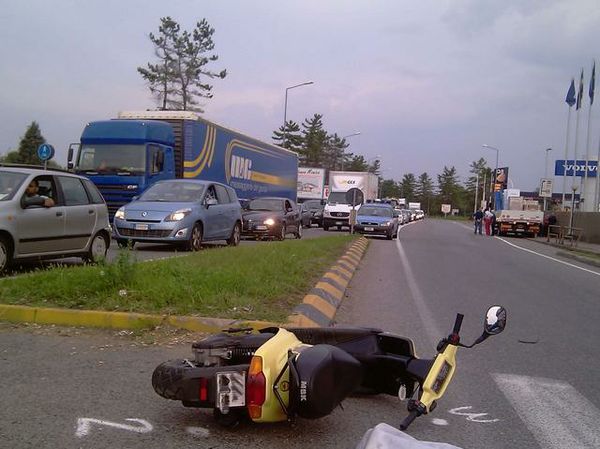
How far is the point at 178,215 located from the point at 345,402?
9.63 m

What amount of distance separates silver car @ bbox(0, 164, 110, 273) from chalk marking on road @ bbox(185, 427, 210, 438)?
5.30m

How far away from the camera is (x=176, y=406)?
409cm

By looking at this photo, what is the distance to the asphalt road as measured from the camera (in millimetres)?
3654

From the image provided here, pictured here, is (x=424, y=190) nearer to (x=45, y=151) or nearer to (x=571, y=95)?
(x=571, y=95)

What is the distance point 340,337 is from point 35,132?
68.3 metres

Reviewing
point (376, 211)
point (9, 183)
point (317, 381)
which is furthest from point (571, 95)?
point (317, 381)

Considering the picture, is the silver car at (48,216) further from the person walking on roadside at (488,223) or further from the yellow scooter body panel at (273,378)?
the person walking on roadside at (488,223)

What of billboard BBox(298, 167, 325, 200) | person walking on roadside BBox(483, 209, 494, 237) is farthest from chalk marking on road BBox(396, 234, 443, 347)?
billboard BBox(298, 167, 325, 200)

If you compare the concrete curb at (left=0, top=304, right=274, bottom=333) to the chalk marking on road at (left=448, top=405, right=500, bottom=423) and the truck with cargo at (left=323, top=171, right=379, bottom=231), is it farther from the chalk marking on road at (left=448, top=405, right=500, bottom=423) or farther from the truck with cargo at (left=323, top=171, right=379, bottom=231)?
the truck with cargo at (left=323, top=171, right=379, bottom=231)

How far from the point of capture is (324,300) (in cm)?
782

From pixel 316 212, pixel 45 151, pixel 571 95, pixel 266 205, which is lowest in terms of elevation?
pixel 316 212

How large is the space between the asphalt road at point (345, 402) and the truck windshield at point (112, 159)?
10.8 m

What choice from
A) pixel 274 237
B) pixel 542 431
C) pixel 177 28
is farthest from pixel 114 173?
pixel 177 28

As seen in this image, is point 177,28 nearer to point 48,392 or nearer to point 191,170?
point 191,170
